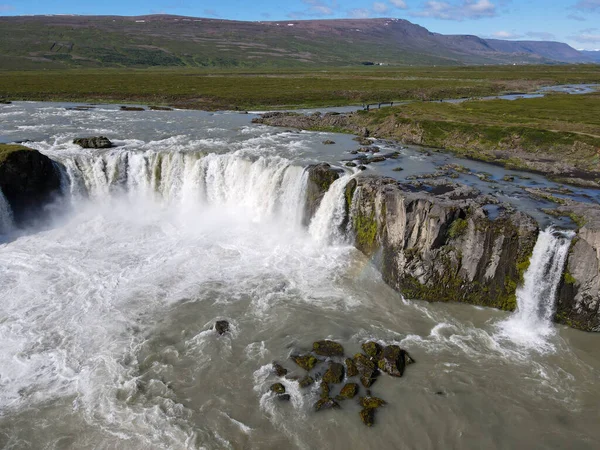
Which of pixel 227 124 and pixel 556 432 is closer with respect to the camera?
pixel 556 432

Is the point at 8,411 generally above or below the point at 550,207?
below

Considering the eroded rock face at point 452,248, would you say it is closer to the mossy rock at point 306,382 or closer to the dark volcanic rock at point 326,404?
the mossy rock at point 306,382

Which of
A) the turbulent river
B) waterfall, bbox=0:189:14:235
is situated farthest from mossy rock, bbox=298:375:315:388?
waterfall, bbox=0:189:14:235

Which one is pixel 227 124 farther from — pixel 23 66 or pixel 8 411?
pixel 23 66

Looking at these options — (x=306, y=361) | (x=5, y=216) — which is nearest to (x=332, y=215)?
(x=306, y=361)

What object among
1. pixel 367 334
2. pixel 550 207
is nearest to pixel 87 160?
pixel 367 334

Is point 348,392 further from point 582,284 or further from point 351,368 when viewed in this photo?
point 582,284

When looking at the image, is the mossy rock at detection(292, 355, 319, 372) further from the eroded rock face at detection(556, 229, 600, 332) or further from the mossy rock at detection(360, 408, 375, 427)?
the eroded rock face at detection(556, 229, 600, 332)
